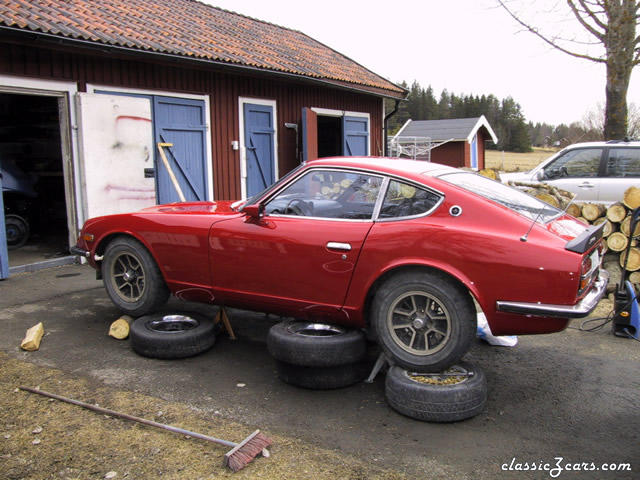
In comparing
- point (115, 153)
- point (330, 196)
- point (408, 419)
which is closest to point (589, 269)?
point (408, 419)

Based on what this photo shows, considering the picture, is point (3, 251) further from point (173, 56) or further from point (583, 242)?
point (583, 242)

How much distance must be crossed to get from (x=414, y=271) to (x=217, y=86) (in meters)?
8.01

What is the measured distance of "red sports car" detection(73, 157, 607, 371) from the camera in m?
3.62

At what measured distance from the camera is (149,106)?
9172mm

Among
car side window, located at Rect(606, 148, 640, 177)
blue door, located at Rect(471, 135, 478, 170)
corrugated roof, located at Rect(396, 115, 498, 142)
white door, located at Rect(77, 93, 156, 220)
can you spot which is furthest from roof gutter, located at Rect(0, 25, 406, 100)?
blue door, located at Rect(471, 135, 478, 170)

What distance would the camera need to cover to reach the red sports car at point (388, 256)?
142 inches

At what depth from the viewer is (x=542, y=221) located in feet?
12.8

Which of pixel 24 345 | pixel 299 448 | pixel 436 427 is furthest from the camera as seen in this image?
pixel 24 345

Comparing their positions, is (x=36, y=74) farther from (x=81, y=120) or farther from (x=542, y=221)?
(x=542, y=221)

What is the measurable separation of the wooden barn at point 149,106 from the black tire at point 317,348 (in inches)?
201

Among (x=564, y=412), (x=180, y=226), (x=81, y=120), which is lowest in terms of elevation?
(x=564, y=412)

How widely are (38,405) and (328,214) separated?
2.48 m

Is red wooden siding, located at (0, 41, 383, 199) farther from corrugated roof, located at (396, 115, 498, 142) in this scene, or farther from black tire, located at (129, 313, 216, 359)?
corrugated roof, located at (396, 115, 498, 142)

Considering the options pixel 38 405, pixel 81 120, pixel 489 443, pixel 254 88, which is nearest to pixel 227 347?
pixel 38 405
